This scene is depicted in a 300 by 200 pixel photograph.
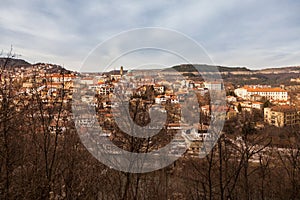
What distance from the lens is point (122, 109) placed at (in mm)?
3635

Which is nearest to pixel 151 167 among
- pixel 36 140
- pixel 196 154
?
pixel 196 154

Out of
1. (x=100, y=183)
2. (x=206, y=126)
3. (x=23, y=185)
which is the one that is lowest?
(x=100, y=183)

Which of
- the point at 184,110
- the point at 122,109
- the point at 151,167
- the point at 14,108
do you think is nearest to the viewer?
the point at 14,108

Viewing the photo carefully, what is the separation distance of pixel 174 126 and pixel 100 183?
4.62 feet

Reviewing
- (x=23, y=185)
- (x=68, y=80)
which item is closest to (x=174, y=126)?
(x=68, y=80)

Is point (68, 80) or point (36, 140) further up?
point (68, 80)

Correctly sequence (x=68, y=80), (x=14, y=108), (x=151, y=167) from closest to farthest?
1. (x=14, y=108)
2. (x=151, y=167)
3. (x=68, y=80)

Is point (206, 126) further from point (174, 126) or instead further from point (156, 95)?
point (156, 95)

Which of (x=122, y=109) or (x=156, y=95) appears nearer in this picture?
(x=122, y=109)

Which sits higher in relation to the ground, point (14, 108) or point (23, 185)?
point (14, 108)

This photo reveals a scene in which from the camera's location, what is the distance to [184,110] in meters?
4.59

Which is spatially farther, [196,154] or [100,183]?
[196,154]

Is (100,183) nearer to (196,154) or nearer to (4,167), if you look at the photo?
(4,167)

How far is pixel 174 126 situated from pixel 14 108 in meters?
2.34
